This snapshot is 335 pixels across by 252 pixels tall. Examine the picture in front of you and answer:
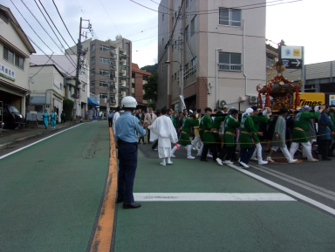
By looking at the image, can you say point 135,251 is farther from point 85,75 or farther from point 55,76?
point 85,75

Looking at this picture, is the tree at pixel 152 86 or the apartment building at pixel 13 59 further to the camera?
the tree at pixel 152 86

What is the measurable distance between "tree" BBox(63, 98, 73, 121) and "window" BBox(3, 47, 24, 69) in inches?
507

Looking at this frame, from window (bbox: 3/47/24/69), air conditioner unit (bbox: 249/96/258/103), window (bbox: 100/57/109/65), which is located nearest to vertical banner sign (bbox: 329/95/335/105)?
air conditioner unit (bbox: 249/96/258/103)

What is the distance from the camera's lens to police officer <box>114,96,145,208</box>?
4520 mm

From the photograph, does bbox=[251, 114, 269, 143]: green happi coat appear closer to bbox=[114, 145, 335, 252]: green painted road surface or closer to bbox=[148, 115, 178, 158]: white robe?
bbox=[148, 115, 178, 158]: white robe

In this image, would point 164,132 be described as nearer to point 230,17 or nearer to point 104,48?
point 230,17

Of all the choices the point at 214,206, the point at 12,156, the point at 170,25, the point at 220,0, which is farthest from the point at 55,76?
the point at 214,206

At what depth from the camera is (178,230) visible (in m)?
3.70

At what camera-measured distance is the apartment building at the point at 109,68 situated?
59.9 m

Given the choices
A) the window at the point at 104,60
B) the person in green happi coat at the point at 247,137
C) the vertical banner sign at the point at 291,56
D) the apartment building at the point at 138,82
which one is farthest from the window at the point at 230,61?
the apartment building at the point at 138,82

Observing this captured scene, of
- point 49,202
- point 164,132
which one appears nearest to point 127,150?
point 49,202

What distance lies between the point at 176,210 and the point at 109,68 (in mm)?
59946

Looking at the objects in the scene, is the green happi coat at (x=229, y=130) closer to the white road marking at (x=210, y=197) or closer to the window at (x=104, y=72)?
the white road marking at (x=210, y=197)

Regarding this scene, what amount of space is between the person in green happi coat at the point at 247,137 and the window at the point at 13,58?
59.5ft
